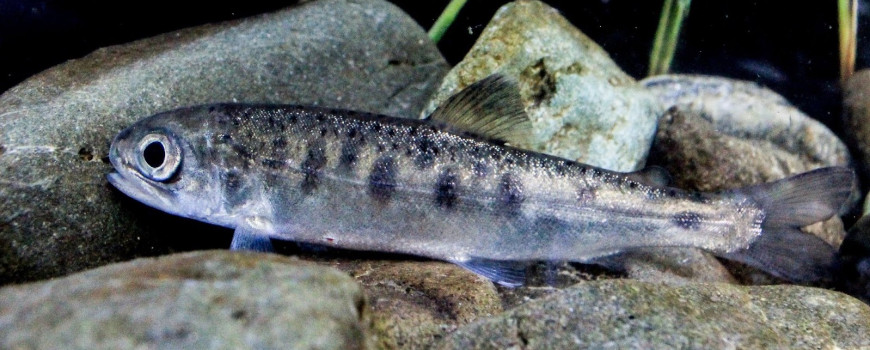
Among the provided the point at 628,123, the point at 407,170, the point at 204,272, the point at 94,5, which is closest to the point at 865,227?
the point at 628,123

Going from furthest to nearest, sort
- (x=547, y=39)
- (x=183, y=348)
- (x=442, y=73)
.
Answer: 1. (x=442, y=73)
2. (x=547, y=39)
3. (x=183, y=348)

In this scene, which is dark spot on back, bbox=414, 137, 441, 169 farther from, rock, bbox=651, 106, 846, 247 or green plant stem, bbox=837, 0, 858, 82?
green plant stem, bbox=837, 0, 858, 82

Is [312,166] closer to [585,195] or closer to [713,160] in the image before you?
[585,195]

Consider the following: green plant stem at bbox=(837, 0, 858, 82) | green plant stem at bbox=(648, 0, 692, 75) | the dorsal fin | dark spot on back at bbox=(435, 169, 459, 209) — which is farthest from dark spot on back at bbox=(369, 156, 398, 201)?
green plant stem at bbox=(837, 0, 858, 82)

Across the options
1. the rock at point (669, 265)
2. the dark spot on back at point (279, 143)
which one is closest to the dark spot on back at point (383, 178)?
the dark spot on back at point (279, 143)

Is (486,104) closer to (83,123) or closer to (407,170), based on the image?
(407,170)

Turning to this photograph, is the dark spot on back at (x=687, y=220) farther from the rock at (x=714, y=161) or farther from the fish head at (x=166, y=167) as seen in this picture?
the fish head at (x=166, y=167)
